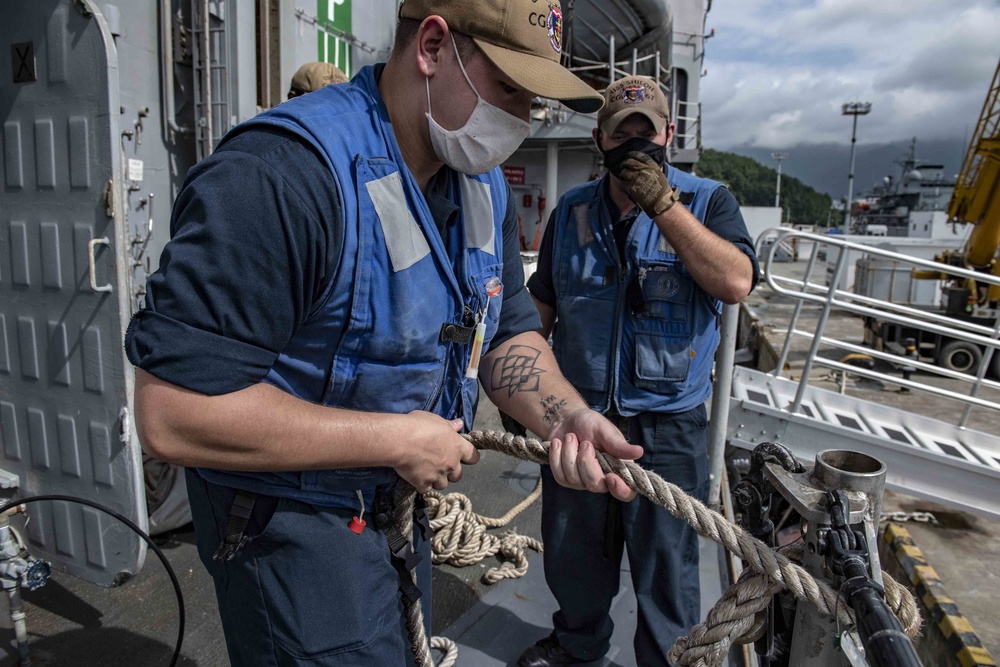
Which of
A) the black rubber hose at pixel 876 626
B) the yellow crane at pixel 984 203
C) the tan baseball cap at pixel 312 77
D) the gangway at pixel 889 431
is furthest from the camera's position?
the yellow crane at pixel 984 203

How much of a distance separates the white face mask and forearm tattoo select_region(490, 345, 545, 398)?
585 mm

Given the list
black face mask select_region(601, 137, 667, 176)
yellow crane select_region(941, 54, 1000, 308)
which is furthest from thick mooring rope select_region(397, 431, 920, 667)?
yellow crane select_region(941, 54, 1000, 308)

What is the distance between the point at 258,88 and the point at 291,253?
3208 millimetres

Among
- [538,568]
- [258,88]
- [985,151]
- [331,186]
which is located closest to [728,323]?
[538,568]

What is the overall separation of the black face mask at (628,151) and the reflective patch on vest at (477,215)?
1108 millimetres

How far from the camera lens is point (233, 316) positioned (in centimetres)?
110

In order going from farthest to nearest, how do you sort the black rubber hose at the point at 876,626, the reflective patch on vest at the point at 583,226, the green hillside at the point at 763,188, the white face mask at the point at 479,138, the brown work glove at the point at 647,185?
the green hillside at the point at 763,188, the reflective patch on vest at the point at 583,226, the brown work glove at the point at 647,185, the white face mask at the point at 479,138, the black rubber hose at the point at 876,626

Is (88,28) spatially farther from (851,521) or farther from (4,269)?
(851,521)

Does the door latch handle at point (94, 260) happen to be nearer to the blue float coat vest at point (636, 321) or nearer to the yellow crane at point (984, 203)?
the blue float coat vest at point (636, 321)

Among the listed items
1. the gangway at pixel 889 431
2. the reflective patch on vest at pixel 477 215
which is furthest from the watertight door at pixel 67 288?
the gangway at pixel 889 431

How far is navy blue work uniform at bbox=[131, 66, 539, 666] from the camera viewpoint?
1094 millimetres

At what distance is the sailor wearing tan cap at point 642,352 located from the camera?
247 centimetres

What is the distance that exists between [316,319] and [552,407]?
30.2 inches

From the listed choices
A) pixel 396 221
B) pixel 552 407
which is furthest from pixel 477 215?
pixel 552 407
